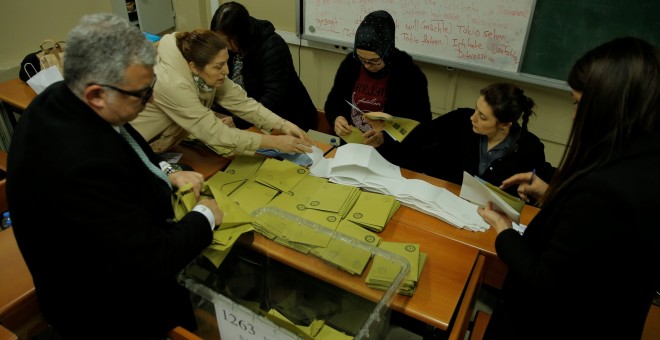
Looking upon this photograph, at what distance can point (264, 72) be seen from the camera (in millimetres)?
2857

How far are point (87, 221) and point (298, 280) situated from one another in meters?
0.95

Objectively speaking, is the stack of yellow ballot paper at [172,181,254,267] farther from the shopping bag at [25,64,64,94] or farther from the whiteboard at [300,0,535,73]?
the whiteboard at [300,0,535,73]

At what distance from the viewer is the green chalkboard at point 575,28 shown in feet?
9.05

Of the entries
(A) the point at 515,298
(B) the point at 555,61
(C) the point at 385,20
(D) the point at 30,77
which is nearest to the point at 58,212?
(A) the point at 515,298

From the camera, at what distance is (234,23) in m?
2.57

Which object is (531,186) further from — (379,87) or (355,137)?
(379,87)

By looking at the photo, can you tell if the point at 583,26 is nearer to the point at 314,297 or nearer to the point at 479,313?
the point at 479,313

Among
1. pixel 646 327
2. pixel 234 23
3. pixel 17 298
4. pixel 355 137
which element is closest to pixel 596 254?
pixel 646 327

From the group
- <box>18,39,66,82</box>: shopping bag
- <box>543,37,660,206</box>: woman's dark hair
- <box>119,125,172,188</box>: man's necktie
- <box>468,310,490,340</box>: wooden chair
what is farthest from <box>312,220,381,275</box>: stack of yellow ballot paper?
<box>18,39,66,82</box>: shopping bag

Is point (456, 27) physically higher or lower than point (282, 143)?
higher

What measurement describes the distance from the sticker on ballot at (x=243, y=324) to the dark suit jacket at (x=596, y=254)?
0.72 meters

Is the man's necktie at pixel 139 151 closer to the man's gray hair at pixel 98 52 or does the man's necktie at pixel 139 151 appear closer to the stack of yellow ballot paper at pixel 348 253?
the man's gray hair at pixel 98 52

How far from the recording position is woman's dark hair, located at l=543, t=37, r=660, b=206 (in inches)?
40.3

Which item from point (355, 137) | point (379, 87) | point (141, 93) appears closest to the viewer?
point (141, 93)
